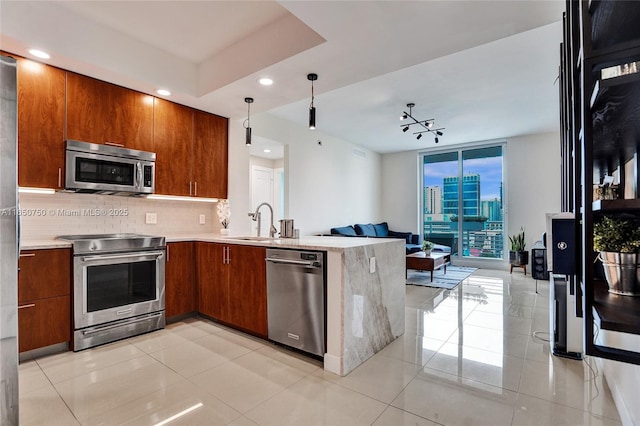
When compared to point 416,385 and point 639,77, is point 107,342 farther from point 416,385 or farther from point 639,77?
point 639,77

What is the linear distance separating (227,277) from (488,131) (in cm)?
593

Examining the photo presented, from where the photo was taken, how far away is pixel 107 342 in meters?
2.91

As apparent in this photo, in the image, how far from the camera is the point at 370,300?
8.57ft

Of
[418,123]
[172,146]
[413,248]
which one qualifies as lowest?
[413,248]

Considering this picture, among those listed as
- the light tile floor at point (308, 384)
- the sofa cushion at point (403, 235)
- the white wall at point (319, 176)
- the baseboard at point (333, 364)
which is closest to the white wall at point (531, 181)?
the sofa cushion at point (403, 235)

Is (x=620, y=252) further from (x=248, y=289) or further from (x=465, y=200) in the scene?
(x=465, y=200)

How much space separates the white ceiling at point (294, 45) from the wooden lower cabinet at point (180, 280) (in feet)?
5.66

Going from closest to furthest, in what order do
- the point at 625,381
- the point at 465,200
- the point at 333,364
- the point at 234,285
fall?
the point at 625,381 → the point at 333,364 → the point at 234,285 → the point at 465,200

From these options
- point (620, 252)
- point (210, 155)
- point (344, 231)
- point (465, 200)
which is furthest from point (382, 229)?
point (620, 252)

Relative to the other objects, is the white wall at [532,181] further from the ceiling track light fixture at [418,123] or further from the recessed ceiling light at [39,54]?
the recessed ceiling light at [39,54]

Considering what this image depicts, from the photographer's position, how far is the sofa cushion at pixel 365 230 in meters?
7.10

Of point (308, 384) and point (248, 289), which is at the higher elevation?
point (248, 289)

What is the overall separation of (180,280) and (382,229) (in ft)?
18.2

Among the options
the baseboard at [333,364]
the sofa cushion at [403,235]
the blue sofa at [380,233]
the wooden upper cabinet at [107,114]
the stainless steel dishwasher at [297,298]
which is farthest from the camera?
the sofa cushion at [403,235]
